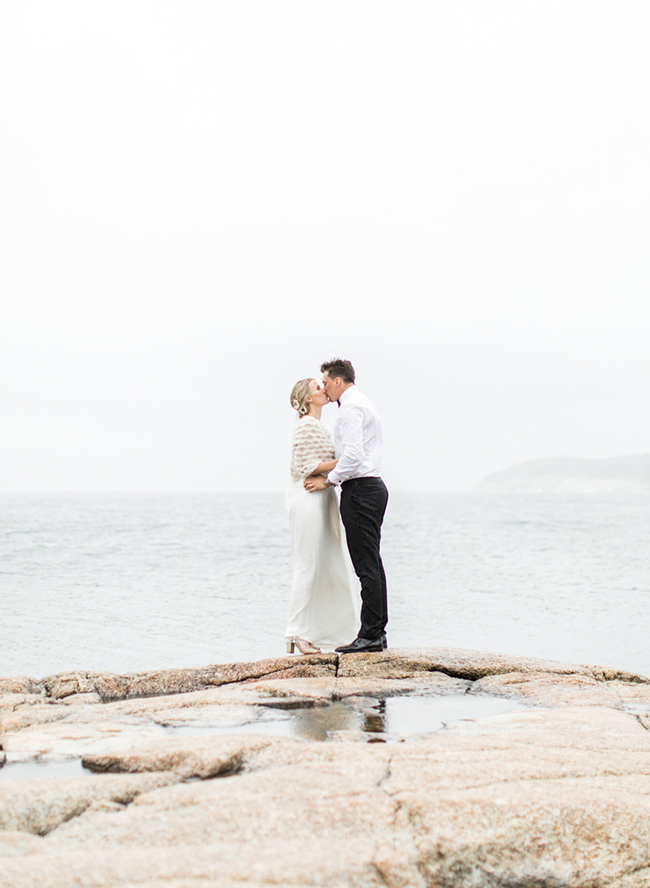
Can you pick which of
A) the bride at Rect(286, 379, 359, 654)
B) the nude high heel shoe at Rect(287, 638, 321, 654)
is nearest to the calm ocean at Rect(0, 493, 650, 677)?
the nude high heel shoe at Rect(287, 638, 321, 654)

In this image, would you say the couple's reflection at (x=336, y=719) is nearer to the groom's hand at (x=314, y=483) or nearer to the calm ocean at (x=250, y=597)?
the groom's hand at (x=314, y=483)

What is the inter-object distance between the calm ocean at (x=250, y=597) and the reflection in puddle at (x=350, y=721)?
25.0ft

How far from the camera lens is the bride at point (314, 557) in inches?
252

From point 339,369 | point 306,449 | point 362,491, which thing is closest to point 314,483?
point 306,449

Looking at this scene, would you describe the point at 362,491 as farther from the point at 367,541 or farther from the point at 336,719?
the point at 336,719

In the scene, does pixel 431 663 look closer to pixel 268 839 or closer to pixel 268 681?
pixel 268 681

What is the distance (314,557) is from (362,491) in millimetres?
783

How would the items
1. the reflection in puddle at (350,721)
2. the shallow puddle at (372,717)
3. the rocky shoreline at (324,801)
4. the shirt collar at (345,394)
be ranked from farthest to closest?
the shirt collar at (345,394) → the shallow puddle at (372,717) → the reflection in puddle at (350,721) → the rocky shoreline at (324,801)

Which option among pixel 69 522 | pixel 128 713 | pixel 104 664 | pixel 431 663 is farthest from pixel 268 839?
pixel 69 522

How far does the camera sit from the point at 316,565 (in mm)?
6402

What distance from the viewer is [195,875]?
78.7 inches

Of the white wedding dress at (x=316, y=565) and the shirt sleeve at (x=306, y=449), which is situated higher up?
the shirt sleeve at (x=306, y=449)

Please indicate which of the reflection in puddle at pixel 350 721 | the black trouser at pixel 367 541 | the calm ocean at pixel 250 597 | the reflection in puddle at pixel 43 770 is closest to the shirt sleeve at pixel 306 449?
the black trouser at pixel 367 541

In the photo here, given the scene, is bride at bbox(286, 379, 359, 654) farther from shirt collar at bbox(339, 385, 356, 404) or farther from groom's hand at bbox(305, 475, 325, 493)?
shirt collar at bbox(339, 385, 356, 404)
